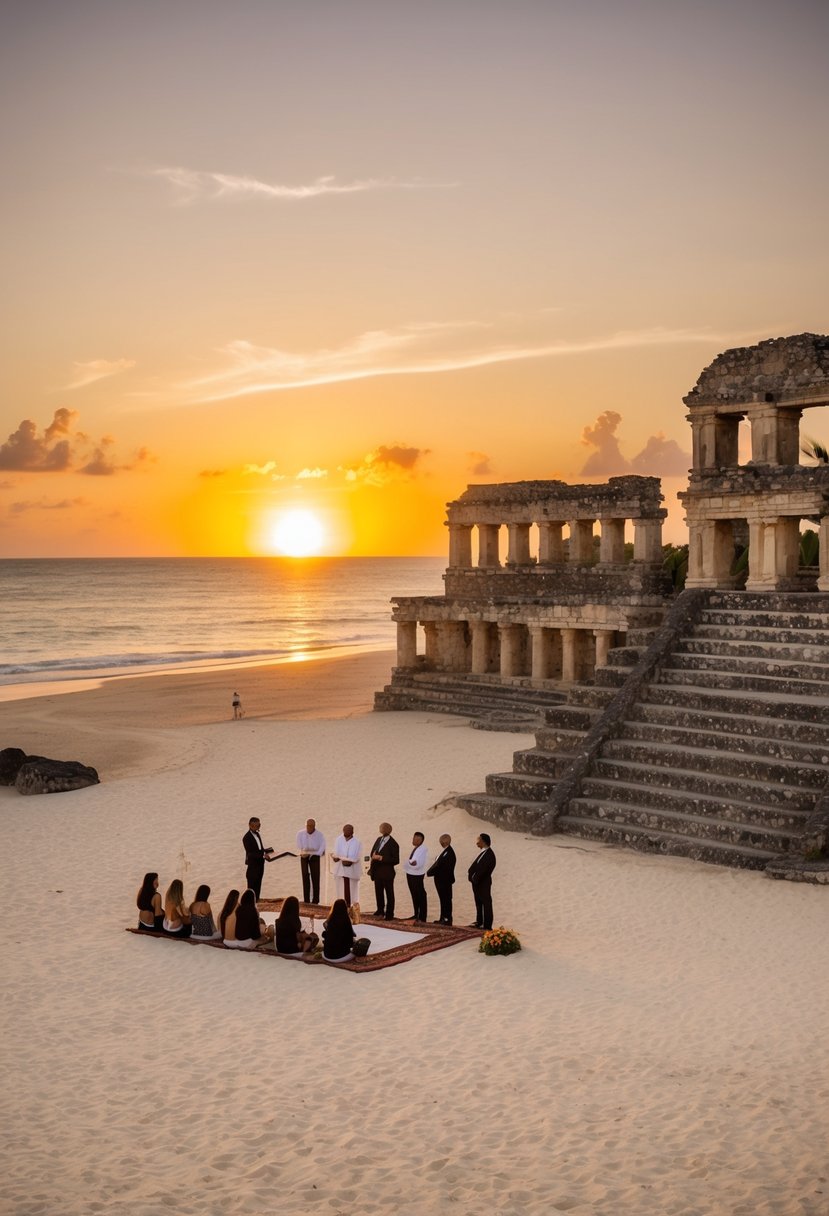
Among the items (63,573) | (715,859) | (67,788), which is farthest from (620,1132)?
(63,573)

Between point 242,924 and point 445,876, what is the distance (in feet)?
8.76

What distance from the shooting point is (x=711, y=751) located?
1872 cm

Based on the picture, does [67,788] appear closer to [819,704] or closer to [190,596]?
[819,704]

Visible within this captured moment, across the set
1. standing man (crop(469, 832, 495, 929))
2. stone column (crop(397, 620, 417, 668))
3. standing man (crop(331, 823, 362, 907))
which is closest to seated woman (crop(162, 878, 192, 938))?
standing man (crop(331, 823, 362, 907))

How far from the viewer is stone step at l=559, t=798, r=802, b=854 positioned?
1662 cm

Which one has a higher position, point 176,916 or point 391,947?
point 176,916

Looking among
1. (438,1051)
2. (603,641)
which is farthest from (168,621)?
(438,1051)

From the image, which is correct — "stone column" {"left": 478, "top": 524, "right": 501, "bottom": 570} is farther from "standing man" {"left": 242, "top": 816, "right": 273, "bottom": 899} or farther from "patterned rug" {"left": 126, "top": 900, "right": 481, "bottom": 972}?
"patterned rug" {"left": 126, "top": 900, "right": 481, "bottom": 972}

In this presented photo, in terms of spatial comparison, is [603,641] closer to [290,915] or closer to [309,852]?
[309,852]

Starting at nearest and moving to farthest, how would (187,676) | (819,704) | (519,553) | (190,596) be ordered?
(819,704), (519,553), (187,676), (190,596)

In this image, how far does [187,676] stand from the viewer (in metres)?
53.8

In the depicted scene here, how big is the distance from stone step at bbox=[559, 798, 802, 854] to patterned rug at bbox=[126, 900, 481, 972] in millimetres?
4252

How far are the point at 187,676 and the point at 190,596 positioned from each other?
93.3 m

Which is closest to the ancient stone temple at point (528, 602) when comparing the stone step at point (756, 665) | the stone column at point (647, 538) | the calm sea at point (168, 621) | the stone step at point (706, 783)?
the stone column at point (647, 538)
